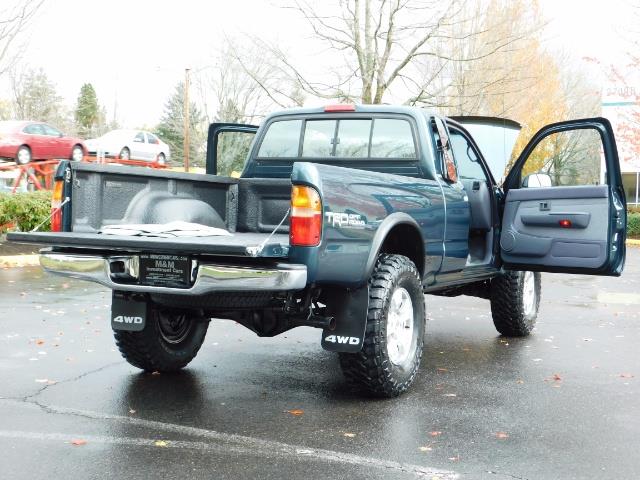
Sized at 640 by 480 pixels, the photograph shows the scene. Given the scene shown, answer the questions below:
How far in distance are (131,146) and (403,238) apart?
27486mm

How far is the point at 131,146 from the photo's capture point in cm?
3177

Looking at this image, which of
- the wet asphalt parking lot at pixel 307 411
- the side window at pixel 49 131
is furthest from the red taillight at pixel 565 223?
the side window at pixel 49 131

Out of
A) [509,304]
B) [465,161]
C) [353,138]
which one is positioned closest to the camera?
[353,138]

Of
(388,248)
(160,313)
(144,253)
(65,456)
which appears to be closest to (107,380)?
(160,313)

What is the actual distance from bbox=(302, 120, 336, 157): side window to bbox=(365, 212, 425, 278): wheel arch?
1.20 meters

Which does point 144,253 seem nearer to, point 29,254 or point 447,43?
point 29,254

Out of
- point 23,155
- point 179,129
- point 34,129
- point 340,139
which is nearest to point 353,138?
point 340,139

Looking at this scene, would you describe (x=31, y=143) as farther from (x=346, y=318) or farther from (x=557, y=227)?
(x=346, y=318)

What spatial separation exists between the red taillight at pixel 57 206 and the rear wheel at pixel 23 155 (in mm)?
19428

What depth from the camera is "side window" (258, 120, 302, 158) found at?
6.80 metres

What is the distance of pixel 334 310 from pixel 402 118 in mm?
2027

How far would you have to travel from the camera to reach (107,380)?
5.78 m

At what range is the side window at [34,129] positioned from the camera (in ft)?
76.7

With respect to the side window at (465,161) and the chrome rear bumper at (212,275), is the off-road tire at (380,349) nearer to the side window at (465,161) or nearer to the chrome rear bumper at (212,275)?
the chrome rear bumper at (212,275)
